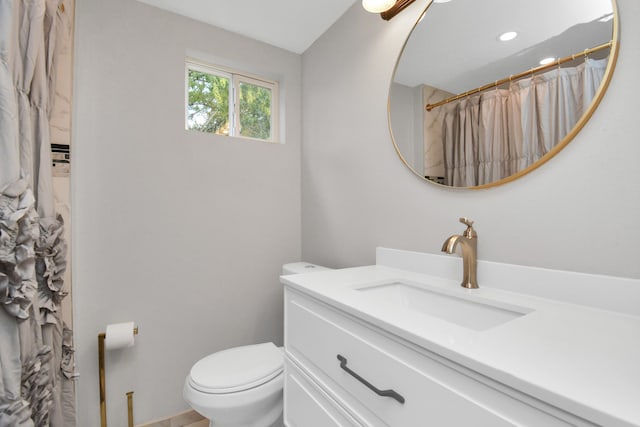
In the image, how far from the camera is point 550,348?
1.69 feet

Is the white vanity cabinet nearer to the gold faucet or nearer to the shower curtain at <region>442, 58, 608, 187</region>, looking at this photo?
the gold faucet

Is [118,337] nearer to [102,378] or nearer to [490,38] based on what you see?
[102,378]

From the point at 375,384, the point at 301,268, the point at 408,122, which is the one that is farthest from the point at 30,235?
the point at 408,122

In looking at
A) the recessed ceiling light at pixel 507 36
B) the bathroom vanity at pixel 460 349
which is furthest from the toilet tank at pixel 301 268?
the recessed ceiling light at pixel 507 36

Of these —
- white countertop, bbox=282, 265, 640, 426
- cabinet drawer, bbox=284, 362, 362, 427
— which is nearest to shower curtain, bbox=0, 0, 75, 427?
cabinet drawer, bbox=284, 362, 362, 427

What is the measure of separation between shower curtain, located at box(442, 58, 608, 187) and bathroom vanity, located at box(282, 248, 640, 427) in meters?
0.34

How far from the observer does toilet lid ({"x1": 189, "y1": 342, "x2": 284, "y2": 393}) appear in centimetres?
121

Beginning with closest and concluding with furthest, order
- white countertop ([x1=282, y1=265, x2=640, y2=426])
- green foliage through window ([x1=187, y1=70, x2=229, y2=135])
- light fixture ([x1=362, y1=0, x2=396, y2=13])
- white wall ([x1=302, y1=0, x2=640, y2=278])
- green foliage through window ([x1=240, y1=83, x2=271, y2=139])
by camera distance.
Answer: white countertop ([x1=282, y1=265, x2=640, y2=426]), white wall ([x1=302, y1=0, x2=640, y2=278]), light fixture ([x1=362, y1=0, x2=396, y2=13]), green foliage through window ([x1=187, y1=70, x2=229, y2=135]), green foliage through window ([x1=240, y1=83, x2=271, y2=139])

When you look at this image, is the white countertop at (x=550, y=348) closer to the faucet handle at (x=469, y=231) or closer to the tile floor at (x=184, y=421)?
the faucet handle at (x=469, y=231)

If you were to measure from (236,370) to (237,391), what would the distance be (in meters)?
0.11

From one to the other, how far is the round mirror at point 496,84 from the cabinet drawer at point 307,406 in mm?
868

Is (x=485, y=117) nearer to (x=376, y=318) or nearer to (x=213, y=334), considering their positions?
(x=376, y=318)

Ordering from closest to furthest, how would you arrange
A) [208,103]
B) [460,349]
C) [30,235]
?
[460,349] < [30,235] < [208,103]

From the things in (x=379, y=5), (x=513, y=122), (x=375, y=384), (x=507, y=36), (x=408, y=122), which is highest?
(x=379, y=5)
